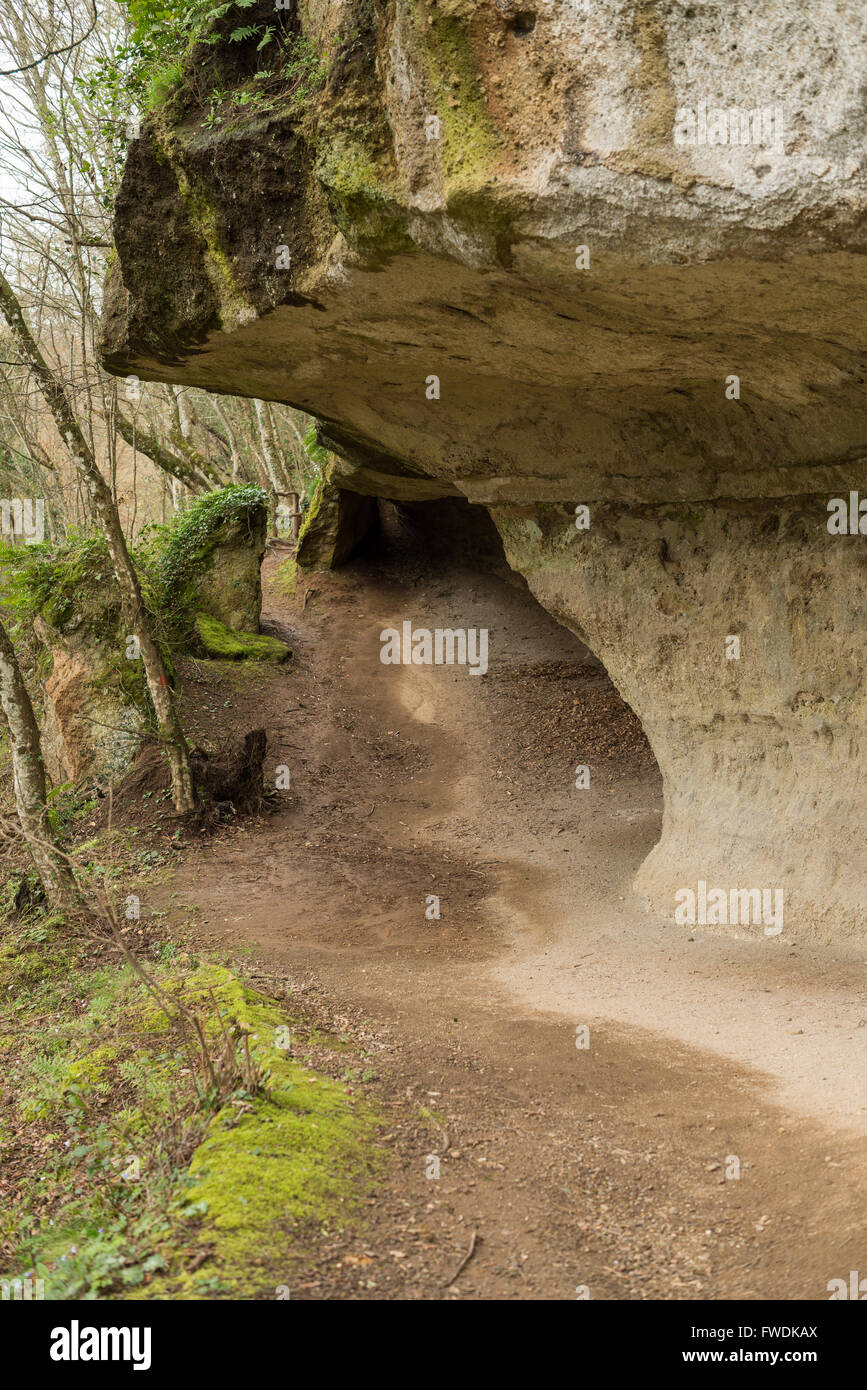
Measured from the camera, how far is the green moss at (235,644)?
637 inches

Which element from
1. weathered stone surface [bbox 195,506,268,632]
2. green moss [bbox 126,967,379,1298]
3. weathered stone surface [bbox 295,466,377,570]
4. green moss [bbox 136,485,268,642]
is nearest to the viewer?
green moss [bbox 126,967,379,1298]

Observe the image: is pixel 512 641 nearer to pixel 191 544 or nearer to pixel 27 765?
pixel 191 544

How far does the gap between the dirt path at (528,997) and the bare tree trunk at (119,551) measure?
48.0 inches

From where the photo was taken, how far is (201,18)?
732 centimetres

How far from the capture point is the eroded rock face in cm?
502

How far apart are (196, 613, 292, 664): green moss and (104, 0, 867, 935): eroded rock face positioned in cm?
509

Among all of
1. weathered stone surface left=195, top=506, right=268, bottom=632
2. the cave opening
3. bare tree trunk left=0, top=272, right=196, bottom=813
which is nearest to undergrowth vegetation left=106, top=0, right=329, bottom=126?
bare tree trunk left=0, top=272, right=196, bottom=813

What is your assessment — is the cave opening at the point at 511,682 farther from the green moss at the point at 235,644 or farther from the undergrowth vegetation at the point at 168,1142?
the undergrowth vegetation at the point at 168,1142

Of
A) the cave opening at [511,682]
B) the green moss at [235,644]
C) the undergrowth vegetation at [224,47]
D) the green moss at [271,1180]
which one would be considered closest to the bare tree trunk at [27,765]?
the green moss at [271,1180]

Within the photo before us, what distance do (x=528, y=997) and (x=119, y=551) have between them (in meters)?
6.87

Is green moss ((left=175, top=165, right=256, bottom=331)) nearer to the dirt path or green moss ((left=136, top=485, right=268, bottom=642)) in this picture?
the dirt path

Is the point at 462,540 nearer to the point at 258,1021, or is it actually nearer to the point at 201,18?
the point at 201,18

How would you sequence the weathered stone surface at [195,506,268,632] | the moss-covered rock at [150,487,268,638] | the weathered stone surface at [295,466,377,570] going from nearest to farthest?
the moss-covered rock at [150,487,268,638], the weathered stone surface at [195,506,268,632], the weathered stone surface at [295,466,377,570]

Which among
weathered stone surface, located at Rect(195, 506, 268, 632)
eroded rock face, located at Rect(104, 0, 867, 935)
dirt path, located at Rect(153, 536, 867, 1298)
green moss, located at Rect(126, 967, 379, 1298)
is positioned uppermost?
eroded rock face, located at Rect(104, 0, 867, 935)
